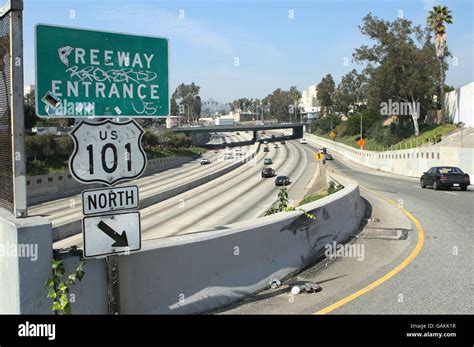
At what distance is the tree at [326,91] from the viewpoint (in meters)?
161

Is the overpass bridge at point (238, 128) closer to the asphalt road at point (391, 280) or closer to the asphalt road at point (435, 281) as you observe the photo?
the asphalt road at point (435, 281)

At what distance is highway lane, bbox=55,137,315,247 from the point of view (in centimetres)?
3766

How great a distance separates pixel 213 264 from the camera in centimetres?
669

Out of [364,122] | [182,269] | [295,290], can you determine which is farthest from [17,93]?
[364,122]

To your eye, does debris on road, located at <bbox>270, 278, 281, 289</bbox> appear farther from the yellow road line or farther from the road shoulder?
the yellow road line

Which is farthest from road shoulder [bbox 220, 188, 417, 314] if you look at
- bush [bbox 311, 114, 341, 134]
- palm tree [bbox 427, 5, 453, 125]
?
bush [bbox 311, 114, 341, 134]

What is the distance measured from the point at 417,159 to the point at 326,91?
115835mm

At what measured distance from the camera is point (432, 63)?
7494cm
